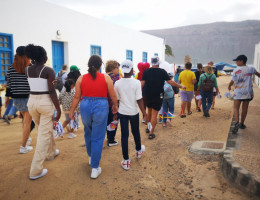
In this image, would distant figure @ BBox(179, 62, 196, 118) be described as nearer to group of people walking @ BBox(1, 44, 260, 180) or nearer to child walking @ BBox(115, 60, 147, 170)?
group of people walking @ BBox(1, 44, 260, 180)

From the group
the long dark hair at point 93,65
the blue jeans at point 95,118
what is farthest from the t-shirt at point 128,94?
the long dark hair at point 93,65

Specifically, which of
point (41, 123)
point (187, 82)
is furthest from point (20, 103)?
point (187, 82)

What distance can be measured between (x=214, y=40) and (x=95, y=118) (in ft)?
409

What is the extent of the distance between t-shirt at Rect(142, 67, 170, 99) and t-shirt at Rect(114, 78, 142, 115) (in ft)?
4.15

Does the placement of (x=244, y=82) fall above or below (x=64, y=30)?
below

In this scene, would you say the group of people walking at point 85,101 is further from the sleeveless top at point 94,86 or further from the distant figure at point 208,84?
the distant figure at point 208,84

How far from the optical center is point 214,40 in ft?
379

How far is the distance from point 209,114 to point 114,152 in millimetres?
4312

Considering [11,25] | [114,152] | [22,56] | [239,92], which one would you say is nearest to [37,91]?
[22,56]

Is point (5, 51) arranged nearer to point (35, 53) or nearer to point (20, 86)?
point (20, 86)

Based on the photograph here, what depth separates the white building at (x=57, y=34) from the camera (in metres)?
8.68

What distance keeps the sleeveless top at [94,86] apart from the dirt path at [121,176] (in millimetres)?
A: 1236

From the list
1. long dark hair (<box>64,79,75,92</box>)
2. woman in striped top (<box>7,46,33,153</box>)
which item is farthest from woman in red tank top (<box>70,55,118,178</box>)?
long dark hair (<box>64,79,75,92</box>)

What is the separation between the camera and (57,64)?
11094 mm
